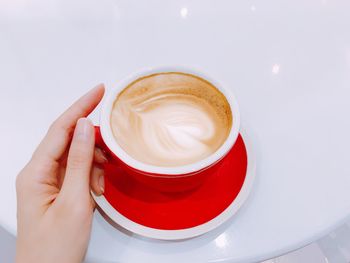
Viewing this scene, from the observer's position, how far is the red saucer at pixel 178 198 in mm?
621

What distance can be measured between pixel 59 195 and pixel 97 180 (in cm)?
8

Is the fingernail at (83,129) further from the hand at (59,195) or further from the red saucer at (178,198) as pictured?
the red saucer at (178,198)

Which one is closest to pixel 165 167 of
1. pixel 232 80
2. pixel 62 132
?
pixel 62 132

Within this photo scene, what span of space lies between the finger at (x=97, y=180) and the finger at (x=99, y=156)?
0.01 m

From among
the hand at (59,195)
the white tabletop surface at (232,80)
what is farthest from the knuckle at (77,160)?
the white tabletop surface at (232,80)

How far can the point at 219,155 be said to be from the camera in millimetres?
570

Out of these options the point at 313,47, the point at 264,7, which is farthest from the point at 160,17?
the point at 313,47

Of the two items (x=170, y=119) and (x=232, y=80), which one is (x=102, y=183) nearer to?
(x=170, y=119)

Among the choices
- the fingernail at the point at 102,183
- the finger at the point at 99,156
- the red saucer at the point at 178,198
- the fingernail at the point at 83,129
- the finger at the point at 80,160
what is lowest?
the red saucer at the point at 178,198

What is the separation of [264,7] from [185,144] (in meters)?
0.52

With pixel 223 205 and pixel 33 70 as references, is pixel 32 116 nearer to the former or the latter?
pixel 33 70

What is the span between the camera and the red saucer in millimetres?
621

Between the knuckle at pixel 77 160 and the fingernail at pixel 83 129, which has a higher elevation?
the fingernail at pixel 83 129

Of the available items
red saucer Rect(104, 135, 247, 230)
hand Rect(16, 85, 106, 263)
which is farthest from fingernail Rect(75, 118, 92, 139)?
red saucer Rect(104, 135, 247, 230)
